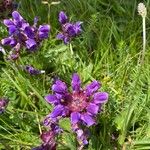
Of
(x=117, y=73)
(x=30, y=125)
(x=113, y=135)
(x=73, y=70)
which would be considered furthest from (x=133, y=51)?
(x=30, y=125)

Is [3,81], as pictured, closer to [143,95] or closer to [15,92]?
[15,92]

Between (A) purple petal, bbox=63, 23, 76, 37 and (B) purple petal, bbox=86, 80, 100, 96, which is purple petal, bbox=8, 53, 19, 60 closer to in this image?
(A) purple petal, bbox=63, 23, 76, 37

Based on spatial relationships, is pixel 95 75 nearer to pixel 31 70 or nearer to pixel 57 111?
pixel 31 70

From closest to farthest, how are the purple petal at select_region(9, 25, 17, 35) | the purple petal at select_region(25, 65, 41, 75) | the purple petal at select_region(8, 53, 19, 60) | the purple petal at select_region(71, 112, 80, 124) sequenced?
1. the purple petal at select_region(71, 112, 80, 124)
2. the purple petal at select_region(9, 25, 17, 35)
3. the purple petal at select_region(8, 53, 19, 60)
4. the purple petal at select_region(25, 65, 41, 75)

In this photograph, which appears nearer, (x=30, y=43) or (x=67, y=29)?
(x=30, y=43)

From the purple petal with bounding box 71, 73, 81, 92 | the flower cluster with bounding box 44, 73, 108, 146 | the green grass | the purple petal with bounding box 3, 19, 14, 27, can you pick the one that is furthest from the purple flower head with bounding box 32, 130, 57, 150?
the purple petal with bounding box 3, 19, 14, 27

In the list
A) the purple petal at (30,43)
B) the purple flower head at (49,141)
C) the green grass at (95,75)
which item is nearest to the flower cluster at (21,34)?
the purple petal at (30,43)

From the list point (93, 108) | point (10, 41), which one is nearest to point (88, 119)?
point (93, 108)
